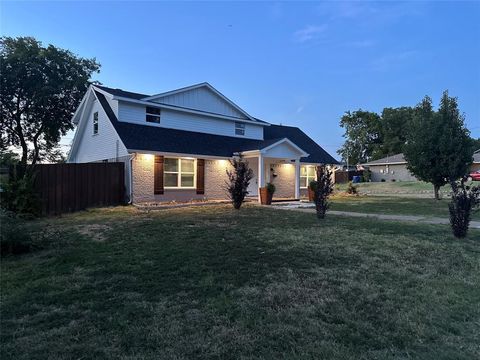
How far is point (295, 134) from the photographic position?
24891mm

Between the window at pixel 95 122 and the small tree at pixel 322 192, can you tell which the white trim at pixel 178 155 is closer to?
the window at pixel 95 122

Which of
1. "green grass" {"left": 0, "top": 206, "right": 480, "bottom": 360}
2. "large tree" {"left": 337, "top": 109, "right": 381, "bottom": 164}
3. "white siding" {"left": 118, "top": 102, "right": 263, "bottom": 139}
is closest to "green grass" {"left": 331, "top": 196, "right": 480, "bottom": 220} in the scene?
"green grass" {"left": 0, "top": 206, "right": 480, "bottom": 360}

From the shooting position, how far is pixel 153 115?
16844 millimetres

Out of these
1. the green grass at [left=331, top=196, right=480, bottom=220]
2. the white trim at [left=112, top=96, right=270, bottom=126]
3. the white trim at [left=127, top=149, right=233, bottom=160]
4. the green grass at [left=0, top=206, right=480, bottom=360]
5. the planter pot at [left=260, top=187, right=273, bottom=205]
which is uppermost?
the white trim at [left=112, top=96, right=270, bottom=126]

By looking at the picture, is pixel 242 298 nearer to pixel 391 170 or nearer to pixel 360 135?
pixel 391 170

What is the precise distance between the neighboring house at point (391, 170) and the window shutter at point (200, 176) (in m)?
33.8

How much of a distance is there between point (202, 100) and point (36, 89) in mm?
14714

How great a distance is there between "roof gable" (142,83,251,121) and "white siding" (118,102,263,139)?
0.60 metres

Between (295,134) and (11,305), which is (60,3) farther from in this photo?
(295,134)

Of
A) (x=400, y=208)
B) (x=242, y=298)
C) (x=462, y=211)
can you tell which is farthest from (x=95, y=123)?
(x=462, y=211)

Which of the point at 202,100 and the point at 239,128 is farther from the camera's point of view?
the point at 239,128

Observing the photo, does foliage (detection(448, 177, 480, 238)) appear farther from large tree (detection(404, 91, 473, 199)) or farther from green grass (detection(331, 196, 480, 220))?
large tree (detection(404, 91, 473, 199))

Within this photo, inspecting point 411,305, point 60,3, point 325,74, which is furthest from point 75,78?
point 411,305

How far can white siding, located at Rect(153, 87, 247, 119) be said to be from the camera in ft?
58.6
